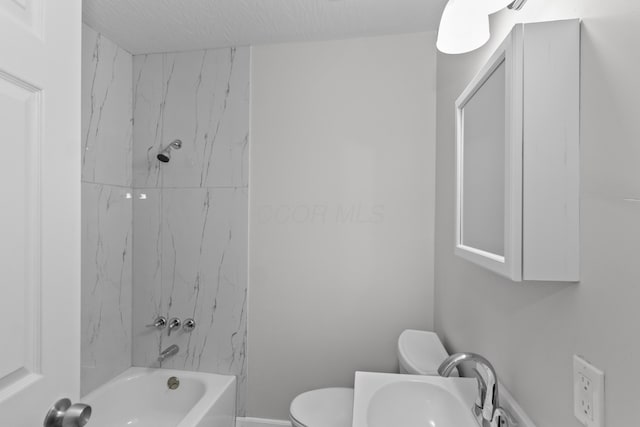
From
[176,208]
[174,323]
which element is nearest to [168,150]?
[176,208]

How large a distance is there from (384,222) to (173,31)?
1.58m

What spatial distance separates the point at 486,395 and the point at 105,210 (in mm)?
2033

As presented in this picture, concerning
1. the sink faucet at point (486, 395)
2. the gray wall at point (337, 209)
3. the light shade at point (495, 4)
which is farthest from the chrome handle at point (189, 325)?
the light shade at point (495, 4)

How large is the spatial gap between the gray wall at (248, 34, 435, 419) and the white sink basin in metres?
0.71

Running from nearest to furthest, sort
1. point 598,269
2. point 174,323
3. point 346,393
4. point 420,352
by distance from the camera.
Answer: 1. point 598,269
2. point 420,352
3. point 346,393
4. point 174,323

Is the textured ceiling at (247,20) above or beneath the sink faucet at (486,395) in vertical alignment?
above

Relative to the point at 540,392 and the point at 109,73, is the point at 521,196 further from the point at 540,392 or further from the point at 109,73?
the point at 109,73

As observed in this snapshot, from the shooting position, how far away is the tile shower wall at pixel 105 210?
1.81m

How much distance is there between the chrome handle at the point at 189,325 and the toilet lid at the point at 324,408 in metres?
0.80

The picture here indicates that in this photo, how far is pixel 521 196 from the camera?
27.9 inches

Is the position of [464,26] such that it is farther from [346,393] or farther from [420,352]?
[346,393]

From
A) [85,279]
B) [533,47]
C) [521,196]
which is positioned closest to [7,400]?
[521,196]

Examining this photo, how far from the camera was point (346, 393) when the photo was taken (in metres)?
1.75

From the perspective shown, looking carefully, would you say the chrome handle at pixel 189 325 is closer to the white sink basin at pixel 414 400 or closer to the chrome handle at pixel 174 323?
the chrome handle at pixel 174 323
